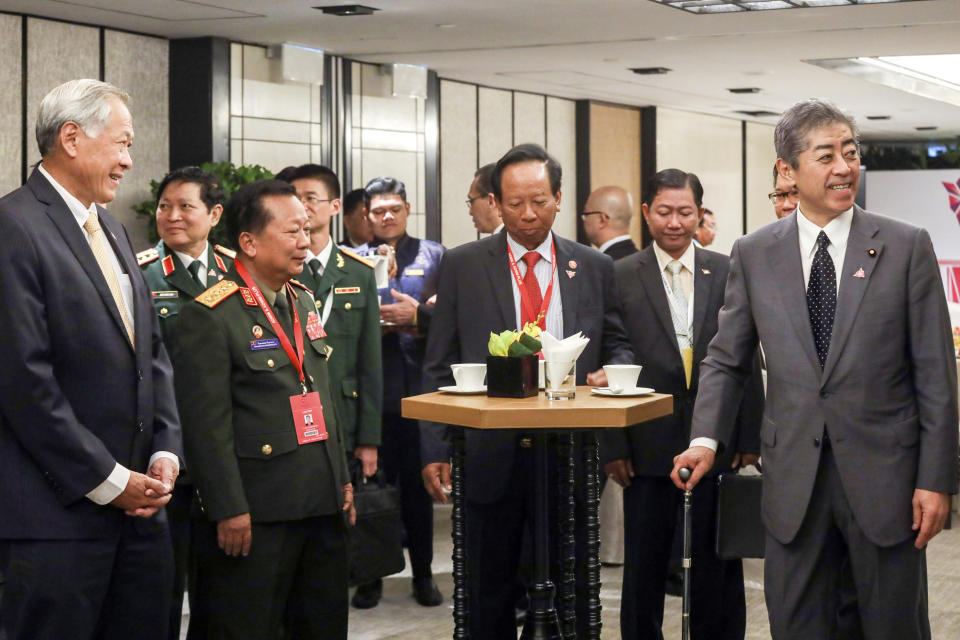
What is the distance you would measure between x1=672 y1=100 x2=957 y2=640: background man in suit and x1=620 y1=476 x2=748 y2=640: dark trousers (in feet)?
2.80

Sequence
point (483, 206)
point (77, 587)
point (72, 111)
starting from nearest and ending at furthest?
point (77, 587), point (72, 111), point (483, 206)

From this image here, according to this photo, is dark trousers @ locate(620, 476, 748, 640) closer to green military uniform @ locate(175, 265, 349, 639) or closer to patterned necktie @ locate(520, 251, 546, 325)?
patterned necktie @ locate(520, 251, 546, 325)

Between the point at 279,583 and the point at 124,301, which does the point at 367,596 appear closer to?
the point at 279,583

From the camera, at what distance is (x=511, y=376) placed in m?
3.17

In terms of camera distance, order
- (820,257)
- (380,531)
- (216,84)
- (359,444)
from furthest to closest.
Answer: (216,84) → (359,444) → (380,531) → (820,257)

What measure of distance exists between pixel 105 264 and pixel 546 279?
136cm

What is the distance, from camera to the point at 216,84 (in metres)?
8.41

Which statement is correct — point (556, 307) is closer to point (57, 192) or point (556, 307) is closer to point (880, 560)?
point (880, 560)

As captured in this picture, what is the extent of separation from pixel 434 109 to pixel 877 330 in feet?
26.8

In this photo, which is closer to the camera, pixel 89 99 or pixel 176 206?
pixel 89 99

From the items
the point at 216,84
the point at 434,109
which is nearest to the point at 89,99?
the point at 216,84

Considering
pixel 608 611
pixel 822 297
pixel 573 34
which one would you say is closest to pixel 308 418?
pixel 822 297

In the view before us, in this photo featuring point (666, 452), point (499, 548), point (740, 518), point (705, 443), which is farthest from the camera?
point (666, 452)

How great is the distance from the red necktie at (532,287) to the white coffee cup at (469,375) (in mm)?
321
